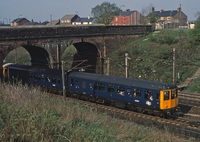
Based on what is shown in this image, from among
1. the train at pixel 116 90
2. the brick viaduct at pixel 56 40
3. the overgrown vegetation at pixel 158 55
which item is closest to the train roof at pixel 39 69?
the train at pixel 116 90

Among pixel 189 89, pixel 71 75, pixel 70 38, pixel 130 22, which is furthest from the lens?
pixel 130 22

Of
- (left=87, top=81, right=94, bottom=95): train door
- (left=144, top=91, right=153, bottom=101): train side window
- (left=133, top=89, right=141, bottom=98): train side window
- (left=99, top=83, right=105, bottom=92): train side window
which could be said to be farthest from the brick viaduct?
(left=144, top=91, right=153, bottom=101): train side window

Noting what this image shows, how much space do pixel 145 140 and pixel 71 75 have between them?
15178 mm

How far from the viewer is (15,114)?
24.1 feet

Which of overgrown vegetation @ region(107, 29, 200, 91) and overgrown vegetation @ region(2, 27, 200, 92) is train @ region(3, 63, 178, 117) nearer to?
overgrown vegetation @ region(2, 27, 200, 92)

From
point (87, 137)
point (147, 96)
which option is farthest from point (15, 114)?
point (147, 96)

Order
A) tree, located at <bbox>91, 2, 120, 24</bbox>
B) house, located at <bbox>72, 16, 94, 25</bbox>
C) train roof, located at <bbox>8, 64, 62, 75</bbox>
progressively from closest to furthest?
1. train roof, located at <bbox>8, 64, 62, 75</bbox>
2. tree, located at <bbox>91, 2, 120, 24</bbox>
3. house, located at <bbox>72, 16, 94, 25</bbox>

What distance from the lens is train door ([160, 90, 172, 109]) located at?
17.0 meters

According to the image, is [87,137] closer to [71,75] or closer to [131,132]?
[131,132]

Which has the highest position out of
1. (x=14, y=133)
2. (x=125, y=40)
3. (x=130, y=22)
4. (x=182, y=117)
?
(x=130, y=22)

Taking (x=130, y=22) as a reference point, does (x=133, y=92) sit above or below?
below

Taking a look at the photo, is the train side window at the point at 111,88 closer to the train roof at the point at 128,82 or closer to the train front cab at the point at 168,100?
the train roof at the point at 128,82

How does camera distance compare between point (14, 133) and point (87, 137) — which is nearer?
point (14, 133)

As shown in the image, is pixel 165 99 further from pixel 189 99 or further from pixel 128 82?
pixel 189 99
